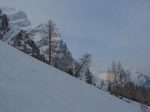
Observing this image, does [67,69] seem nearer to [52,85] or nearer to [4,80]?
[52,85]

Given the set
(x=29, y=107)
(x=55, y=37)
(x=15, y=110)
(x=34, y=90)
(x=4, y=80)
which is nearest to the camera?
(x=15, y=110)

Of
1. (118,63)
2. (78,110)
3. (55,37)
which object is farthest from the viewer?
(118,63)

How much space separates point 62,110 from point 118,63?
68.1 meters

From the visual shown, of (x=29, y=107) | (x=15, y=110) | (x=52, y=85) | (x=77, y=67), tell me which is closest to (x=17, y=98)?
(x=29, y=107)

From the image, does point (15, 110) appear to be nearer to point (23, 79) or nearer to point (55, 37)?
point (23, 79)

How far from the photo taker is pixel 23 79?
16328 mm

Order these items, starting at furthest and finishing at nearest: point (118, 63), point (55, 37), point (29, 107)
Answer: point (118, 63)
point (55, 37)
point (29, 107)

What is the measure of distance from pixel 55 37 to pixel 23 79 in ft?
137

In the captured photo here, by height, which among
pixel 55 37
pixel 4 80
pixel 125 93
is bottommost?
pixel 125 93

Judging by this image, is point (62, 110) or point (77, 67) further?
point (77, 67)

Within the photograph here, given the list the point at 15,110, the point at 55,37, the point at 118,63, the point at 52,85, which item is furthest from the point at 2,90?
the point at 118,63

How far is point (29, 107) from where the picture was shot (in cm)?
1226

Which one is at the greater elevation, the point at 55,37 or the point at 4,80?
the point at 55,37

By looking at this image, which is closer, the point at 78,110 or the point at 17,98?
the point at 17,98
